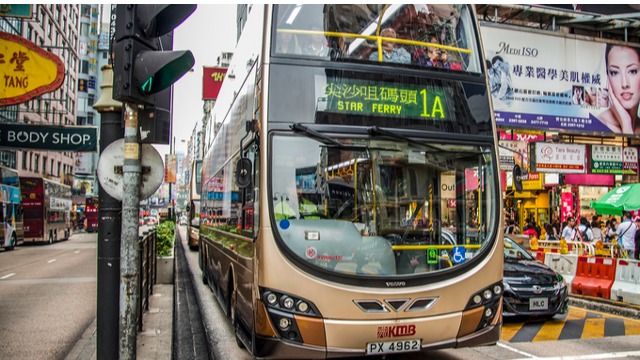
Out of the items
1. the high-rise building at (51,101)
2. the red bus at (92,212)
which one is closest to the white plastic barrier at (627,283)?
the high-rise building at (51,101)

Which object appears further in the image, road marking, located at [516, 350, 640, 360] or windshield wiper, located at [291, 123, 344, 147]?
road marking, located at [516, 350, 640, 360]

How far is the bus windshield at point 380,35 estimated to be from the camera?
5.69 meters

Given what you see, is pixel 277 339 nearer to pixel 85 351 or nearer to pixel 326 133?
pixel 326 133

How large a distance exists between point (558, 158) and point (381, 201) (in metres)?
13.5

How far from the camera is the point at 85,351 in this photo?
281 inches

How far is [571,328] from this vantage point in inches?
356

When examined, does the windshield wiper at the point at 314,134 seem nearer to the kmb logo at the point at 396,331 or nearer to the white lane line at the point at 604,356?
the kmb logo at the point at 396,331

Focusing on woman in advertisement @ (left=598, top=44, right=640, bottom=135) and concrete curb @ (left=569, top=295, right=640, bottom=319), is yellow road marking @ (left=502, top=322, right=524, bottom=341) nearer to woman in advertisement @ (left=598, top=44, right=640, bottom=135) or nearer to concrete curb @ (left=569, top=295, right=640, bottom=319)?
concrete curb @ (left=569, top=295, right=640, bottom=319)

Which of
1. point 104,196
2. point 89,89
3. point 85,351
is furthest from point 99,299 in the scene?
point 89,89

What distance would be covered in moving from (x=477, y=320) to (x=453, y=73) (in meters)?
2.56

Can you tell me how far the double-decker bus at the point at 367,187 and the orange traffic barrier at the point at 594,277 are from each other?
7388 mm

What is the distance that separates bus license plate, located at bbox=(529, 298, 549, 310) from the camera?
9.04 meters

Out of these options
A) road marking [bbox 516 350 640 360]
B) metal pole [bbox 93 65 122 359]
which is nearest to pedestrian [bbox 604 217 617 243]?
road marking [bbox 516 350 640 360]

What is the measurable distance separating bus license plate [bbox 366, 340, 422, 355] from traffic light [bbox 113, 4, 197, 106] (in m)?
2.97
